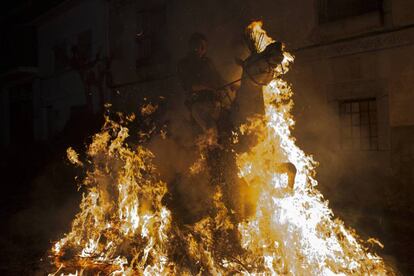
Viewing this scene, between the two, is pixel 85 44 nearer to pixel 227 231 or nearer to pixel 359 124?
pixel 359 124

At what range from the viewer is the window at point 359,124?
1052 cm

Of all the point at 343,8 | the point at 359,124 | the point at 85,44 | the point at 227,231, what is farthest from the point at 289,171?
the point at 85,44

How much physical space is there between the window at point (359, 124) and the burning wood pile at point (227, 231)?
5.14 m

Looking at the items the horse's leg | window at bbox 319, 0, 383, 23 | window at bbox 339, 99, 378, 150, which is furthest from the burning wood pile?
window at bbox 319, 0, 383, 23

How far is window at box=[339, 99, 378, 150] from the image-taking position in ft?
34.5

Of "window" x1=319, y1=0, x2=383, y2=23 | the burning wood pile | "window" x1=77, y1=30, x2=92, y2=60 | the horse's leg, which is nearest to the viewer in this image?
the burning wood pile

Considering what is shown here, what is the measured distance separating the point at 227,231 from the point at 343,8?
8.22 m

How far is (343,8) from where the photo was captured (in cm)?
1097

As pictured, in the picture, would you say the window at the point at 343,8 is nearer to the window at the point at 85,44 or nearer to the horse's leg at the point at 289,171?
the horse's leg at the point at 289,171

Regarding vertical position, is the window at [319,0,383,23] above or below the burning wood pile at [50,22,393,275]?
above

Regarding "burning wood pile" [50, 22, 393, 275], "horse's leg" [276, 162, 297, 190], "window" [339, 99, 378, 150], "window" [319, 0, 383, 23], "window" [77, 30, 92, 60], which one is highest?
"window" [77, 30, 92, 60]

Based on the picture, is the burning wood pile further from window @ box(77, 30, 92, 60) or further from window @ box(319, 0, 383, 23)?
window @ box(77, 30, 92, 60)

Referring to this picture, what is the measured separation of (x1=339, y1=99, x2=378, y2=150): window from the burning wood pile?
5144mm

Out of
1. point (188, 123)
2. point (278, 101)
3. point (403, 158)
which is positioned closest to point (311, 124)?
point (403, 158)
